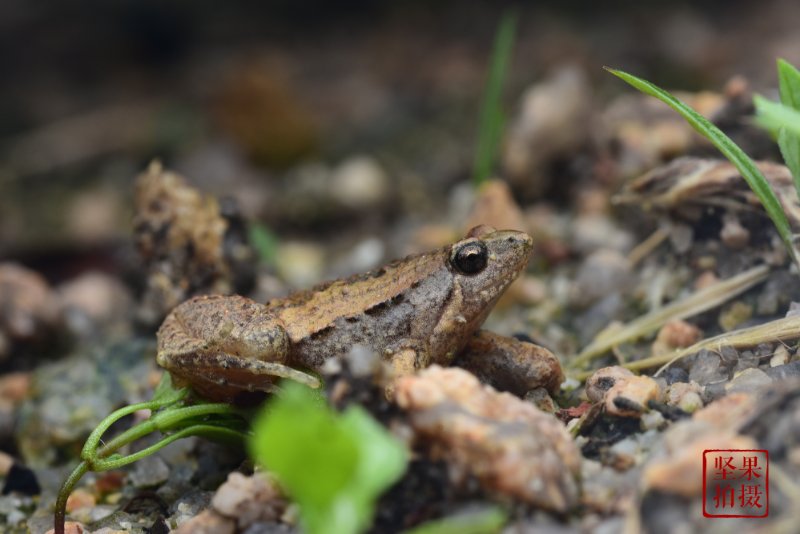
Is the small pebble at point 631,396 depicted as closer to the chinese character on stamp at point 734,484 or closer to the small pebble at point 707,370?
the small pebble at point 707,370

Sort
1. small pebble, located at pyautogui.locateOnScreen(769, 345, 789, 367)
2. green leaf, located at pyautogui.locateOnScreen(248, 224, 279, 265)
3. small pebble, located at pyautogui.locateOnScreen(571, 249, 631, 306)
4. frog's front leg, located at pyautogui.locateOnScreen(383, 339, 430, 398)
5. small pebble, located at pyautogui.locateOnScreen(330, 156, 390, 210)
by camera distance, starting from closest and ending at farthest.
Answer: small pebble, located at pyautogui.locateOnScreen(769, 345, 789, 367) → frog's front leg, located at pyautogui.locateOnScreen(383, 339, 430, 398) → small pebble, located at pyautogui.locateOnScreen(571, 249, 631, 306) → green leaf, located at pyautogui.locateOnScreen(248, 224, 279, 265) → small pebble, located at pyautogui.locateOnScreen(330, 156, 390, 210)

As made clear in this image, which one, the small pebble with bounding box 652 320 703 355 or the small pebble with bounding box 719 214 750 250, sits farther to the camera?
the small pebble with bounding box 719 214 750 250

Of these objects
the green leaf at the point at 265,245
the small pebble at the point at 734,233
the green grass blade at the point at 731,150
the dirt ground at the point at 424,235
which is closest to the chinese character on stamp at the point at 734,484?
the dirt ground at the point at 424,235

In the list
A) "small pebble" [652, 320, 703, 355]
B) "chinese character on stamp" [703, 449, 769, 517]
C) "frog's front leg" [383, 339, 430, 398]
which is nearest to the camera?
"chinese character on stamp" [703, 449, 769, 517]

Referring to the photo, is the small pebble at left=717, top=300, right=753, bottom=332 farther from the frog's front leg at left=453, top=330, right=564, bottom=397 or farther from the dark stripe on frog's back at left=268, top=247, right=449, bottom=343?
the dark stripe on frog's back at left=268, top=247, right=449, bottom=343

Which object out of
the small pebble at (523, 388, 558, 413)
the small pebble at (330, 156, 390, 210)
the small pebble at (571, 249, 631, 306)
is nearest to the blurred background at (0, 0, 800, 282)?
the small pebble at (330, 156, 390, 210)

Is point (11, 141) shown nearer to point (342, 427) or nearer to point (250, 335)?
point (250, 335)

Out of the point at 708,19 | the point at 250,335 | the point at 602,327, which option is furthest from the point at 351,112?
the point at 250,335
